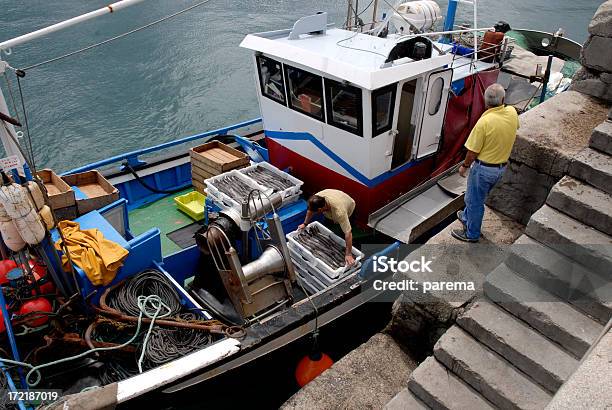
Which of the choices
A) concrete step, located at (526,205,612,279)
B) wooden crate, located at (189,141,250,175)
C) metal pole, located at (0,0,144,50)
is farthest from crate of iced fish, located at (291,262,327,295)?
metal pole, located at (0,0,144,50)

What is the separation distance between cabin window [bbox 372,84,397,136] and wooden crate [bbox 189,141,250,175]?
7.72ft

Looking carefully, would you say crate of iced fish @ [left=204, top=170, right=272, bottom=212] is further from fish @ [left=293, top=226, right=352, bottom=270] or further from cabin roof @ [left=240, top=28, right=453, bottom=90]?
cabin roof @ [left=240, top=28, right=453, bottom=90]

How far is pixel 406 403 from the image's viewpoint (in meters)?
4.26

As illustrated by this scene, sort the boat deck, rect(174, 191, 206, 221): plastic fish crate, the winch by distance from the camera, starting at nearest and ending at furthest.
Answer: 1. the winch
2. the boat deck
3. rect(174, 191, 206, 221): plastic fish crate

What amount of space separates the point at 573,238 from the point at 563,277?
34 cm

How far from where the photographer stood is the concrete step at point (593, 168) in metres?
4.16

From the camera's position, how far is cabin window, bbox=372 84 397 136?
20.0ft

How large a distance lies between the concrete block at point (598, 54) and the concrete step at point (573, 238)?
→ 186 centimetres

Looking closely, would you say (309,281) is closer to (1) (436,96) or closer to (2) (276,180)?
(2) (276,180)

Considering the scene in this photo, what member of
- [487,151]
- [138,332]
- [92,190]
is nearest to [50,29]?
[92,190]

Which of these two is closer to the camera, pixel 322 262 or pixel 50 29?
pixel 50 29

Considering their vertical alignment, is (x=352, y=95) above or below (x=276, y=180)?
above

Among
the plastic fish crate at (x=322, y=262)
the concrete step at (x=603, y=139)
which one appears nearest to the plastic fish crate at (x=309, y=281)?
the plastic fish crate at (x=322, y=262)

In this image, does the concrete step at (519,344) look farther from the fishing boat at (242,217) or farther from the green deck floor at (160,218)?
the green deck floor at (160,218)
